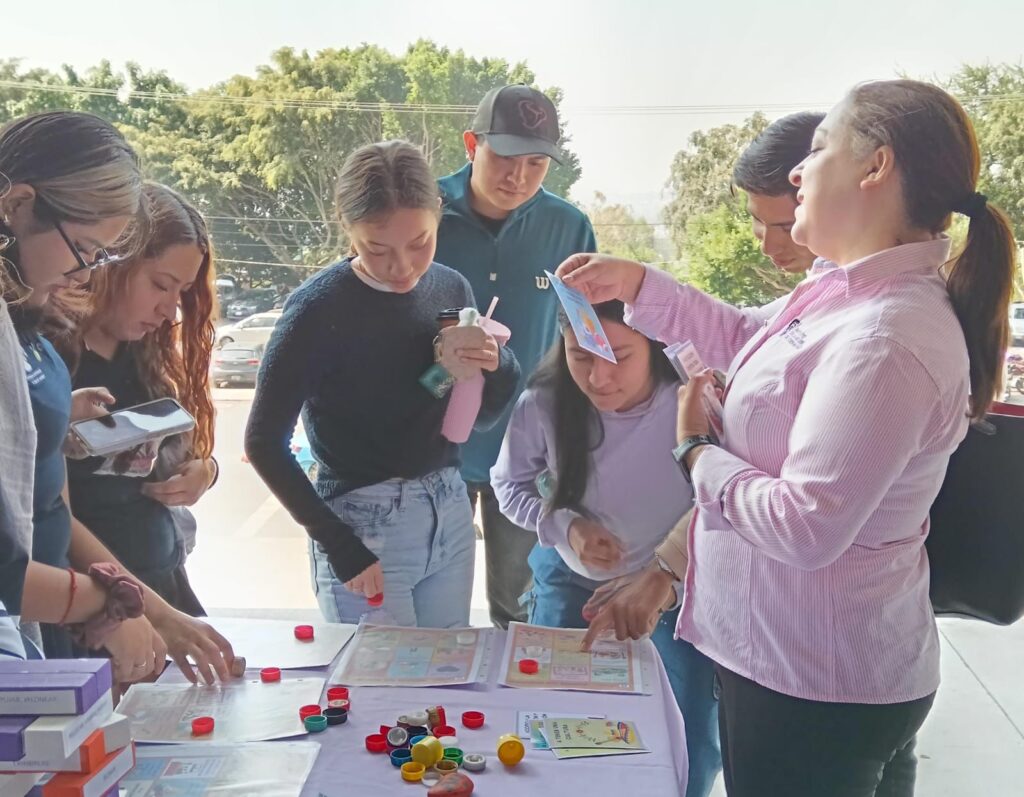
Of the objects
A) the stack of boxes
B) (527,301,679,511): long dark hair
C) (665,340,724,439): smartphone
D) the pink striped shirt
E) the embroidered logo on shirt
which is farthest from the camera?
(527,301,679,511): long dark hair

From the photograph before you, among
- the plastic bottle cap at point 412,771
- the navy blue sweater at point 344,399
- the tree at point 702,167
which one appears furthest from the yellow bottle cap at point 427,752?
the tree at point 702,167

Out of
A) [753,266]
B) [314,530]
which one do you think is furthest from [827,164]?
[753,266]

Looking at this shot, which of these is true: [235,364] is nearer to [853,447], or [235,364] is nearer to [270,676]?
[270,676]

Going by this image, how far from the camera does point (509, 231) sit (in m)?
1.93

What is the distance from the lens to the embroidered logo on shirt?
100cm

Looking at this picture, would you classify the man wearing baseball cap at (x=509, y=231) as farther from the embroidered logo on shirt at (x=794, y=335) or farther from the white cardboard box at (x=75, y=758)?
the white cardboard box at (x=75, y=758)

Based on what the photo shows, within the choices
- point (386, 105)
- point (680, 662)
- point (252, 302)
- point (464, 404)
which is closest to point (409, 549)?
point (464, 404)

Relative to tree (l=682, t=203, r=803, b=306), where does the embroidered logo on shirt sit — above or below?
above

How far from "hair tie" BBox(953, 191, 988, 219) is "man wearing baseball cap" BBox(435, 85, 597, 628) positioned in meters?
0.99

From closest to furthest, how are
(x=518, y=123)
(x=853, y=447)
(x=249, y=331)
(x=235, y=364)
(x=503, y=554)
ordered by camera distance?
(x=853, y=447) < (x=518, y=123) < (x=503, y=554) < (x=249, y=331) < (x=235, y=364)

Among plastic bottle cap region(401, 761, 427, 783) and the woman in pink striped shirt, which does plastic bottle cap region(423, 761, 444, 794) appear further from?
the woman in pink striped shirt

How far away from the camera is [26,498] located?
Answer: 94cm

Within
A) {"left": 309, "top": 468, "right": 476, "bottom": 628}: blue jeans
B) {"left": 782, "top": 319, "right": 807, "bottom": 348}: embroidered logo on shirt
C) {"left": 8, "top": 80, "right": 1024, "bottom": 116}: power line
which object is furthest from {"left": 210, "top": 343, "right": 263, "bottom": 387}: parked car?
{"left": 782, "top": 319, "right": 807, "bottom": 348}: embroidered logo on shirt

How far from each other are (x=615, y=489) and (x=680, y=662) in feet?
0.99
